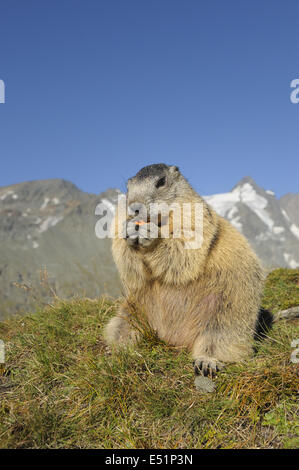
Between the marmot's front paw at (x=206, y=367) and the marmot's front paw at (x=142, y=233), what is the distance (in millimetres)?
1577

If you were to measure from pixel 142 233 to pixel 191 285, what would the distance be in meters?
0.93

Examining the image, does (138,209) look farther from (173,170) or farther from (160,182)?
(173,170)

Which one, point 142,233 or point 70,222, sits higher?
point 70,222

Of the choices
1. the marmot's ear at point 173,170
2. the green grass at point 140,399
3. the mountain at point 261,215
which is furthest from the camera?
the mountain at point 261,215

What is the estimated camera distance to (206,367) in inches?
172

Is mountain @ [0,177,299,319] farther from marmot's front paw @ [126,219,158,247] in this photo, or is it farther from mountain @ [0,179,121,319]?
marmot's front paw @ [126,219,158,247]

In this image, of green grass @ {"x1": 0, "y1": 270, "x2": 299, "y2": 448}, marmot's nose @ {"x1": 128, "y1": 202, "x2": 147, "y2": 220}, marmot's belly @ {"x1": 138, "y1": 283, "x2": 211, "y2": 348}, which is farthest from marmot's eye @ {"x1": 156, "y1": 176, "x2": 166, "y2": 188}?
green grass @ {"x1": 0, "y1": 270, "x2": 299, "y2": 448}

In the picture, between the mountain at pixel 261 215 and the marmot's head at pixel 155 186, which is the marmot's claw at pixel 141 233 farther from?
the mountain at pixel 261 215

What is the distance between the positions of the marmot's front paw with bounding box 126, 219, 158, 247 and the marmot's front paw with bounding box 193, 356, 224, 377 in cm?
158

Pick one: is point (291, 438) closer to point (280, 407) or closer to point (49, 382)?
point (280, 407)

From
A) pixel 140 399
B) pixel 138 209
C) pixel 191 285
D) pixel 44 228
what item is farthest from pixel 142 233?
pixel 44 228

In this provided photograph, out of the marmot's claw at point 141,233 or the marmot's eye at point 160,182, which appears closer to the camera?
the marmot's claw at point 141,233

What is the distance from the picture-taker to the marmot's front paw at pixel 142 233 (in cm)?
475

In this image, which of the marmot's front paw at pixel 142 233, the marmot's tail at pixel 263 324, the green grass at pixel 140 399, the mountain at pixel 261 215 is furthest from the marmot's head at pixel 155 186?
the mountain at pixel 261 215
